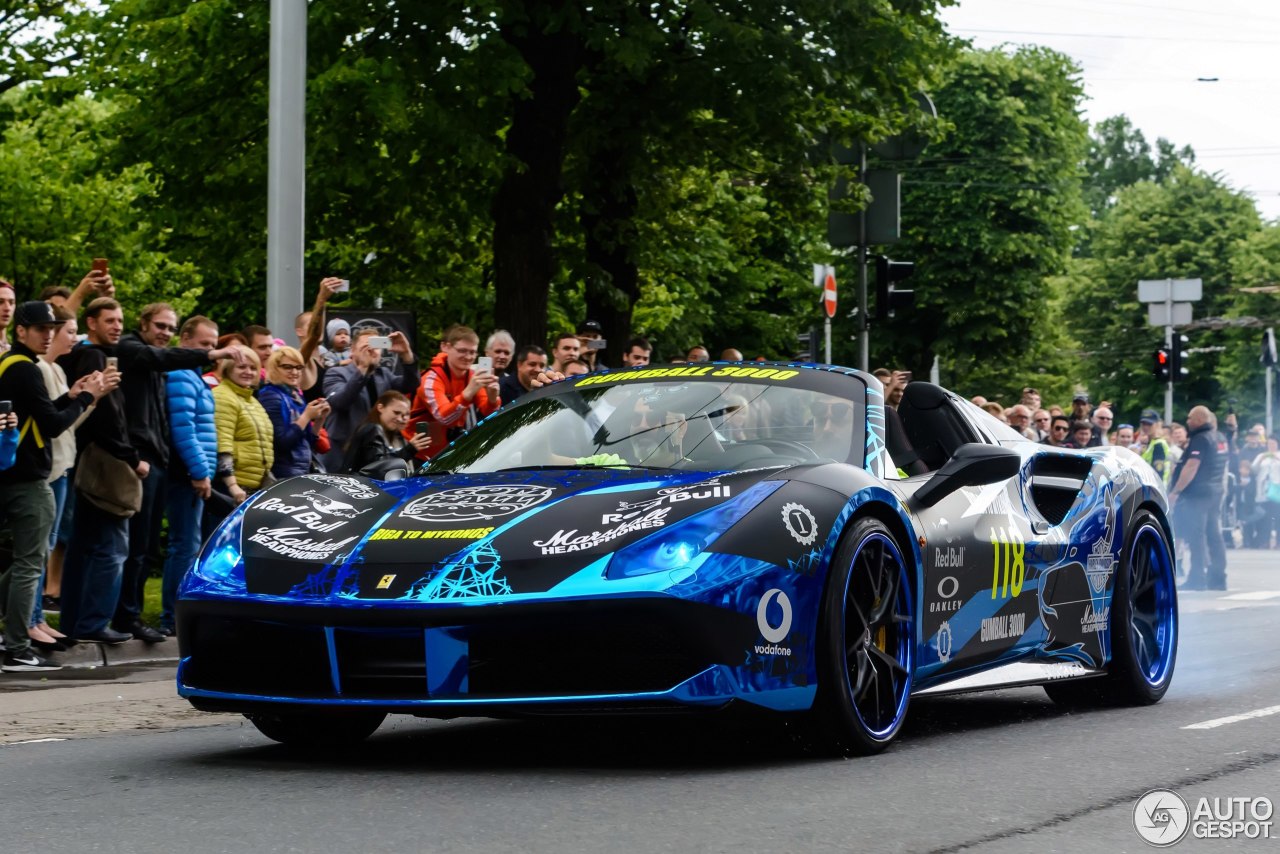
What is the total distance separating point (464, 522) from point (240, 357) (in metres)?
5.84

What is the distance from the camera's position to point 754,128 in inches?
814

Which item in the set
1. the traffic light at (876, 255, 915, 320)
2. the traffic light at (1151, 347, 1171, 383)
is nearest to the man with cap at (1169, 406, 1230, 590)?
the traffic light at (876, 255, 915, 320)

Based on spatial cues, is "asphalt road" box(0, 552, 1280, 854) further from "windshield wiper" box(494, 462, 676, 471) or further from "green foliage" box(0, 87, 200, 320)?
"green foliage" box(0, 87, 200, 320)

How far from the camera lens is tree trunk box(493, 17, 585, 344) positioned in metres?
20.2

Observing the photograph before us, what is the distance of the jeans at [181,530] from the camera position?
1158cm

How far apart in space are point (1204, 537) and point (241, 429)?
12116 mm

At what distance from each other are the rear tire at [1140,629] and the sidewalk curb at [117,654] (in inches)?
181

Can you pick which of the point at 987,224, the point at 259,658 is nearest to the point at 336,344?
the point at 259,658

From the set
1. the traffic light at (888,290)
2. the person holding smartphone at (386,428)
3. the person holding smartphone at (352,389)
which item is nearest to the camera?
the person holding smartphone at (386,428)

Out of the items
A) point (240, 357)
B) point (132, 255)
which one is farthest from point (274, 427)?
point (132, 255)

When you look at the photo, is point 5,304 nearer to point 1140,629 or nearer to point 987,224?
point 1140,629

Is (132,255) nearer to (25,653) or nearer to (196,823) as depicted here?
(25,653)

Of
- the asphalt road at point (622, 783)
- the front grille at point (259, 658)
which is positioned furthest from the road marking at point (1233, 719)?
the front grille at point (259, 658)

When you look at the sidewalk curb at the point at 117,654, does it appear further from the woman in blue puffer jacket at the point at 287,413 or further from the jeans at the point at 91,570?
the woman in blue puffer jacket at the point at 287,413
